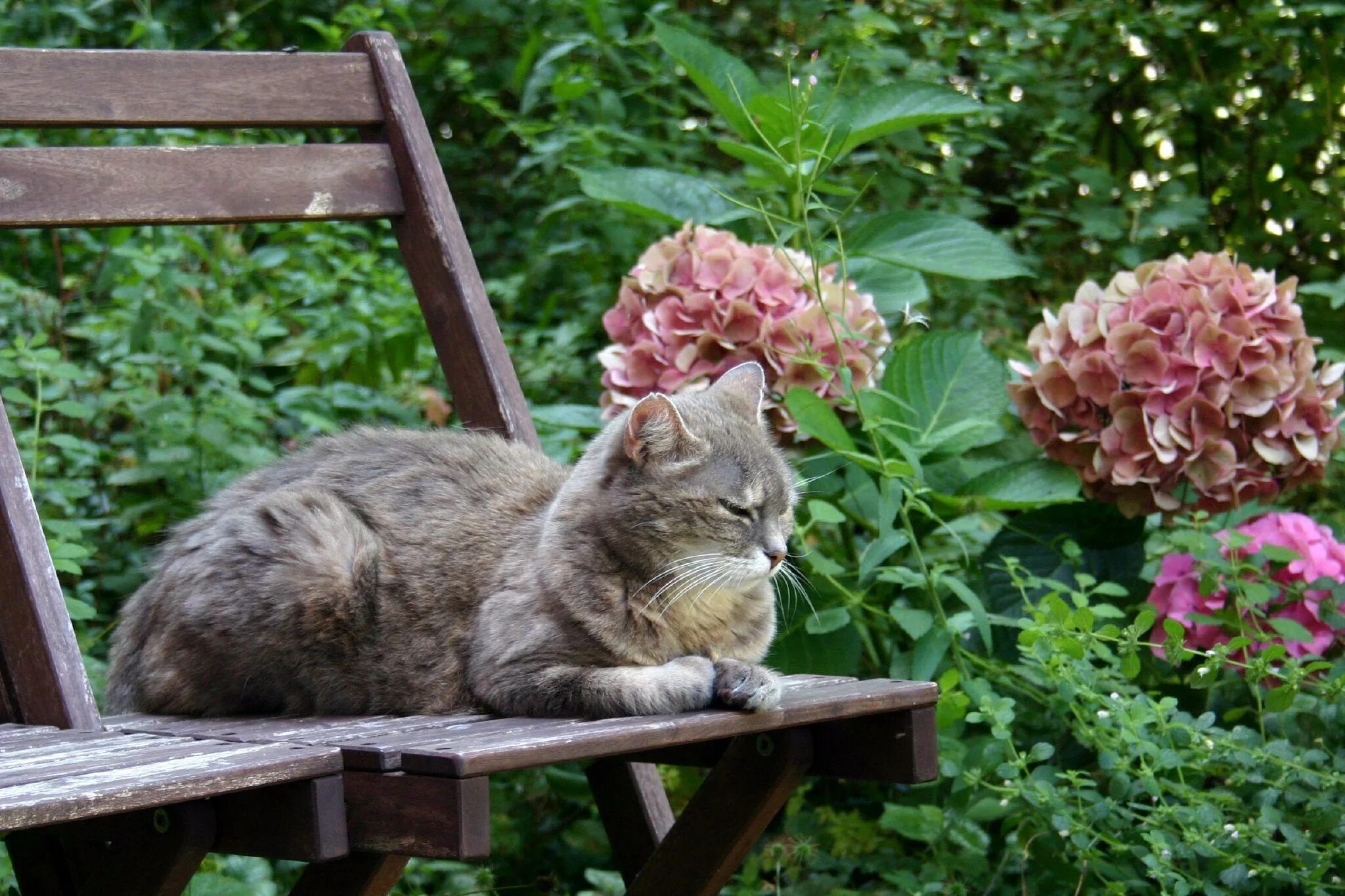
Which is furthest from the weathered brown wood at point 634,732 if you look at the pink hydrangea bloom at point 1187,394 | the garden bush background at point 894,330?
the pink hydrangea bloom at point 1187,394

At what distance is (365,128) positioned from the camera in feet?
8.70

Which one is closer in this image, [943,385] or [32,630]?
[32,630]

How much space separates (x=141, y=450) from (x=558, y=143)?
1.25 m

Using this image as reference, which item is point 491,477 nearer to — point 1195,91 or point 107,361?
point 107,361

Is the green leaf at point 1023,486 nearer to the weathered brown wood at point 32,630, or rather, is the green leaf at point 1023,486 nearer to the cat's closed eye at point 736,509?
the cat's closed eye at point 736,509

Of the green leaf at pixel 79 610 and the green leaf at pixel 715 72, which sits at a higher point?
the green leaf at pixel 715 72

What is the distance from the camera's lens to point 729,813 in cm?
207

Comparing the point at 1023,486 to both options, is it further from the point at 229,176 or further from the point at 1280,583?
the point at 229,176

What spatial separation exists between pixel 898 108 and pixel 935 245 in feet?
0.87

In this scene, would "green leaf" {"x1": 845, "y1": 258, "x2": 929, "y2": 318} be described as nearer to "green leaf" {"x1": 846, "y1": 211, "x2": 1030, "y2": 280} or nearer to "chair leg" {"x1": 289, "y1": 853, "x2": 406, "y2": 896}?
"green leaf" {"x1": 846, "y1": 211, "x2": 1030, "y2": 280}

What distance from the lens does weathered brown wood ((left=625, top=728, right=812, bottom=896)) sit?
2027 millimetres

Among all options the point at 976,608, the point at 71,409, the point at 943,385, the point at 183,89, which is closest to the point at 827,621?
the point at 976,608

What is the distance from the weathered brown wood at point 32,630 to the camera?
1.83 m

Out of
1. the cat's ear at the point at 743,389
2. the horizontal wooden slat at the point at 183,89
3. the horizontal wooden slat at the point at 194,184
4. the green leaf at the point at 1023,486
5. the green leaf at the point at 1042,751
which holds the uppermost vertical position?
the horizontal wooden slat at the point at 183,89
